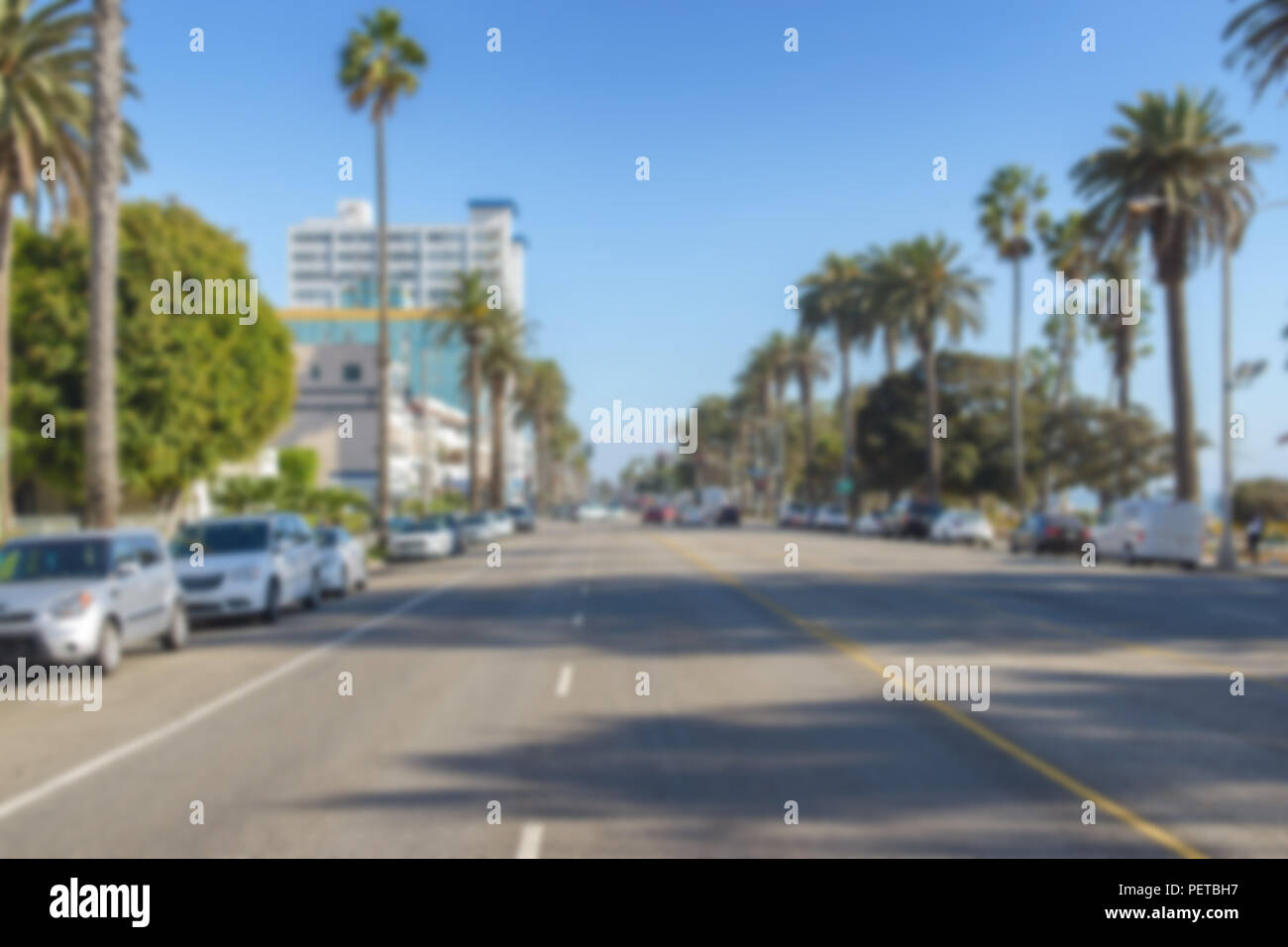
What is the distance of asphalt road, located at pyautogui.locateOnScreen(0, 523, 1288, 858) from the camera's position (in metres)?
7.93

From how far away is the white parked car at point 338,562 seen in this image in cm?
2714

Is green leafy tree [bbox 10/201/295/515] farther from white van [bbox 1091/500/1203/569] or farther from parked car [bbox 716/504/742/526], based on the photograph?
parked car [bbox 716/504/742/526]

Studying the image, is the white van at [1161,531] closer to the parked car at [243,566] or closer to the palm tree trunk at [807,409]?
the parked car at [243,566]

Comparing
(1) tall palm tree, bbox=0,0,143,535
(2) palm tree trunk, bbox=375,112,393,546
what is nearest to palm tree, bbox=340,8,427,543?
(2) palm tree trunk, bbox=375,112,393,546

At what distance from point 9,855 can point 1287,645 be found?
614 inches

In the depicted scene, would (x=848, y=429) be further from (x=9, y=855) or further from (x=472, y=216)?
(x=472, y=216)

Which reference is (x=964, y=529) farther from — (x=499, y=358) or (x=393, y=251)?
(x=393, y=251)

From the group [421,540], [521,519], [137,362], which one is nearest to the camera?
[137,362]

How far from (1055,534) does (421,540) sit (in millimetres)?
20765

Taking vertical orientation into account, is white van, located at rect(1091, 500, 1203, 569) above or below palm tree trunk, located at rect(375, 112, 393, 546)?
below

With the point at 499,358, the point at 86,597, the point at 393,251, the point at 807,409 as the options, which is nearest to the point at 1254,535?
the point at 86,597

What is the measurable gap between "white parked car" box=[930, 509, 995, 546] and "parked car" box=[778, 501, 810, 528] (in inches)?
1060

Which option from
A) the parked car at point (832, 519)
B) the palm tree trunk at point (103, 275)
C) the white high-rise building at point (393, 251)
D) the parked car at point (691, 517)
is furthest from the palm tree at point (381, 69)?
the white high-rise building at point (393, 251)

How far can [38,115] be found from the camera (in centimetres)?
3159
